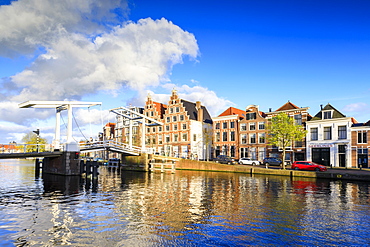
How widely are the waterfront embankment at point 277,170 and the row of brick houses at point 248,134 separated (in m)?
3.95

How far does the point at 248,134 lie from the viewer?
189 feet

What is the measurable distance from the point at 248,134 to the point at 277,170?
20045 mm

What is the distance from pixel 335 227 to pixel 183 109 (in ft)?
172

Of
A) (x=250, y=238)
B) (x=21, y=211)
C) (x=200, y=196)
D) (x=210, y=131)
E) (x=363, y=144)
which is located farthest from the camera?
(x=210, y=131)

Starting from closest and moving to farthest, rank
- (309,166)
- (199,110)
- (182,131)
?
(309,166), (182,131), (199,110)

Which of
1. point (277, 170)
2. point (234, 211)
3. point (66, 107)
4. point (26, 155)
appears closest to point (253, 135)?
point (277, 170)

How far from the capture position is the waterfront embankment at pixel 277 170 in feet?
107

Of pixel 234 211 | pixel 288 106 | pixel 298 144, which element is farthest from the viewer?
pixel 288 106

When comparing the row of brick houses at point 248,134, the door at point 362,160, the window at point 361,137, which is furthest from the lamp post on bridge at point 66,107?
the door at point 362,160

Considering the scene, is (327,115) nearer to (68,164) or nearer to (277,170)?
(277,170)

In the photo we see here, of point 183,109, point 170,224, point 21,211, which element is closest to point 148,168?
point 183,109

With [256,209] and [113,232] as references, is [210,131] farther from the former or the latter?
[113,232]

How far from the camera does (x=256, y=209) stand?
16.3 m

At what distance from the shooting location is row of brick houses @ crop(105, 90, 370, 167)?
46.9 meters
